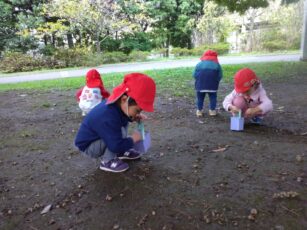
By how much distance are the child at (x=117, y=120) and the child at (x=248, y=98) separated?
1.52 metres

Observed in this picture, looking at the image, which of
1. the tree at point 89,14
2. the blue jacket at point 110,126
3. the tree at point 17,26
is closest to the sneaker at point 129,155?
the blue jacket at point 110,126

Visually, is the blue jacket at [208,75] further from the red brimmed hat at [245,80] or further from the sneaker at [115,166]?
the sneaker at [115,166]

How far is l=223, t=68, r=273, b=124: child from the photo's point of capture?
158 inches

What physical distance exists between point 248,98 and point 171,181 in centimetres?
178

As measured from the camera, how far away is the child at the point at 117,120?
268 cm

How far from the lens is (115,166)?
3.08m

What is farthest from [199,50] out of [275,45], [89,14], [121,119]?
[121,119]

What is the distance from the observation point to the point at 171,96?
6.90 metres

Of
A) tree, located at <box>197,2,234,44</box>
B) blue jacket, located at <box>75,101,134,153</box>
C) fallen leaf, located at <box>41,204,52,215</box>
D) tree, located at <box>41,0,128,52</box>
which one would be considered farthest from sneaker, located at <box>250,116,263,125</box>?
tree, located at <box>197,2,234,44</box>

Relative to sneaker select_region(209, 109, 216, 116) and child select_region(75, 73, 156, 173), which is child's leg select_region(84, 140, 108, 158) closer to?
child select_region(75, 73, 156, 173)

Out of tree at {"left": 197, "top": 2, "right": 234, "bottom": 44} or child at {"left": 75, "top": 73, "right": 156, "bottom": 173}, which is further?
tree at {"left": 197, "top": 2, "right": 234, "bottom": 44}

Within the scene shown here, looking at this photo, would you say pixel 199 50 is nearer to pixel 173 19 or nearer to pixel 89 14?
pixel 173 19

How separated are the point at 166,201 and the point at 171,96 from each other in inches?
175

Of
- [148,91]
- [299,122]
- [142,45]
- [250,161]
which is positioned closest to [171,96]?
[299,122]
